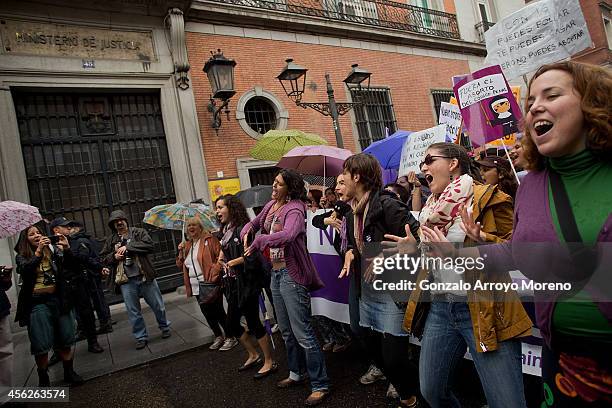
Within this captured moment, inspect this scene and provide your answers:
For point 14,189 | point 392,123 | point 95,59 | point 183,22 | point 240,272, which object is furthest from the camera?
point 392,123

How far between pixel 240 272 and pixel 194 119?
667cm

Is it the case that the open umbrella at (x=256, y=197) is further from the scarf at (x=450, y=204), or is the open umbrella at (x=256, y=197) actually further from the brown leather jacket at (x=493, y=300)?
the brown leather jacket at (x=493, y=300)

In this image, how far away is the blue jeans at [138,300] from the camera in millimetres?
5605

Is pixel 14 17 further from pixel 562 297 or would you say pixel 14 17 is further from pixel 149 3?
pixel 562 297

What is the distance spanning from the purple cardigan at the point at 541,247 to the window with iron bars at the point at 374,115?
462 inches

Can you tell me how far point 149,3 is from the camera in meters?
9.20

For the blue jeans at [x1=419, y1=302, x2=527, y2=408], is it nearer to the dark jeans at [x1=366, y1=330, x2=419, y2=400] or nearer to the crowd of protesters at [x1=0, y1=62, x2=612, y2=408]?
the crowd of protesters at [x1=0, y1=62, x2=612, y2=408]

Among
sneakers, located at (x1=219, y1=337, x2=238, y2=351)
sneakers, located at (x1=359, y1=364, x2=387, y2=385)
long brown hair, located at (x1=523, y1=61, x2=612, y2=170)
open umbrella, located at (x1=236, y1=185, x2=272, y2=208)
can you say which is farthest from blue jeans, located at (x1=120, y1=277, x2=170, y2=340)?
long brown hair, located at (x1=523, y1=61, x2=612, y2=170)

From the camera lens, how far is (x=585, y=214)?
49.0 inches

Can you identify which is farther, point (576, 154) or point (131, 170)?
point (131, 170)

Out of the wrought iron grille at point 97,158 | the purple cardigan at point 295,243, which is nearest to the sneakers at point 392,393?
the purple cardigan at point 295,243

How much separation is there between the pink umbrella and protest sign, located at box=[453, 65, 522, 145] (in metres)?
Result: 1.76

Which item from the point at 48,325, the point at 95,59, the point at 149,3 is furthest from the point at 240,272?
the point at 149,3

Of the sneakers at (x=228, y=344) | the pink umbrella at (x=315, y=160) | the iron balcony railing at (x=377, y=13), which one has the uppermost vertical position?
the iron balcony railing at (x=377, y=13)
